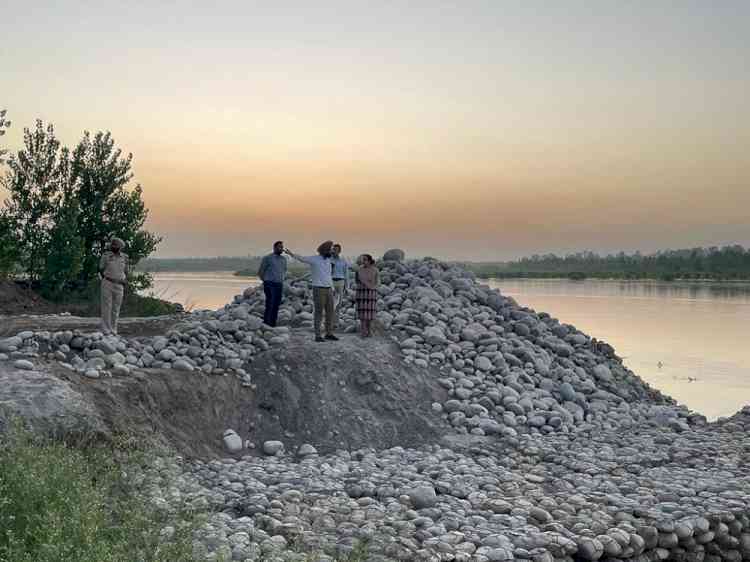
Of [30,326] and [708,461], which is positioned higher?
[30,326]

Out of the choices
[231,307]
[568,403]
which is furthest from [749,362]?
[231,307]

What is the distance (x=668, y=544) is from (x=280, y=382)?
6204mm

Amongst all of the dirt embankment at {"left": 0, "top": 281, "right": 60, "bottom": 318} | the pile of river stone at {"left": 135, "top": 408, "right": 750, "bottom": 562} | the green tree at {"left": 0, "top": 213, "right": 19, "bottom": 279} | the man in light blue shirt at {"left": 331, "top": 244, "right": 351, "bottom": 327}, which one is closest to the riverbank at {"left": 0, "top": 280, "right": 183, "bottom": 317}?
the dirt embankment at {"left": 0, "top": 281, "right": 60, "bottom": 318}

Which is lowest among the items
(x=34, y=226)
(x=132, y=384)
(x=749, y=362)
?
(x=749, y=362)

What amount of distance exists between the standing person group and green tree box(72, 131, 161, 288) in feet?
47.7

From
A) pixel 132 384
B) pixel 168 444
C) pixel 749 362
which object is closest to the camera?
pixel 168 444

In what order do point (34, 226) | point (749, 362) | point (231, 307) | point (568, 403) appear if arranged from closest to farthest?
point (568, 403), point (231, 307), point (34, 226), point (749, 362)

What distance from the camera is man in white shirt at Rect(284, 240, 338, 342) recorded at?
1327 centimetres

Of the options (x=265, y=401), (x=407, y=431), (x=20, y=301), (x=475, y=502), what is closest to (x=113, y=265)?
(x=265, y=401)

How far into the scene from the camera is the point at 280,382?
12.5 metres

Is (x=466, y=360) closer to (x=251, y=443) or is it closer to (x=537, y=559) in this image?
(x=251, y=443)

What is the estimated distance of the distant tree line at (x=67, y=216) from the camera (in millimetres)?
25797

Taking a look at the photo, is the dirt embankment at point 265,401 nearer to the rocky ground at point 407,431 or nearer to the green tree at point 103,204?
the rocky ground at point 407,431

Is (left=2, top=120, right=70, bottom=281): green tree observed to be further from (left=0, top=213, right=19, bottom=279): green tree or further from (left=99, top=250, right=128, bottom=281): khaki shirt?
(left=99, top=250, right=128, bottom=281): khaki shirt
